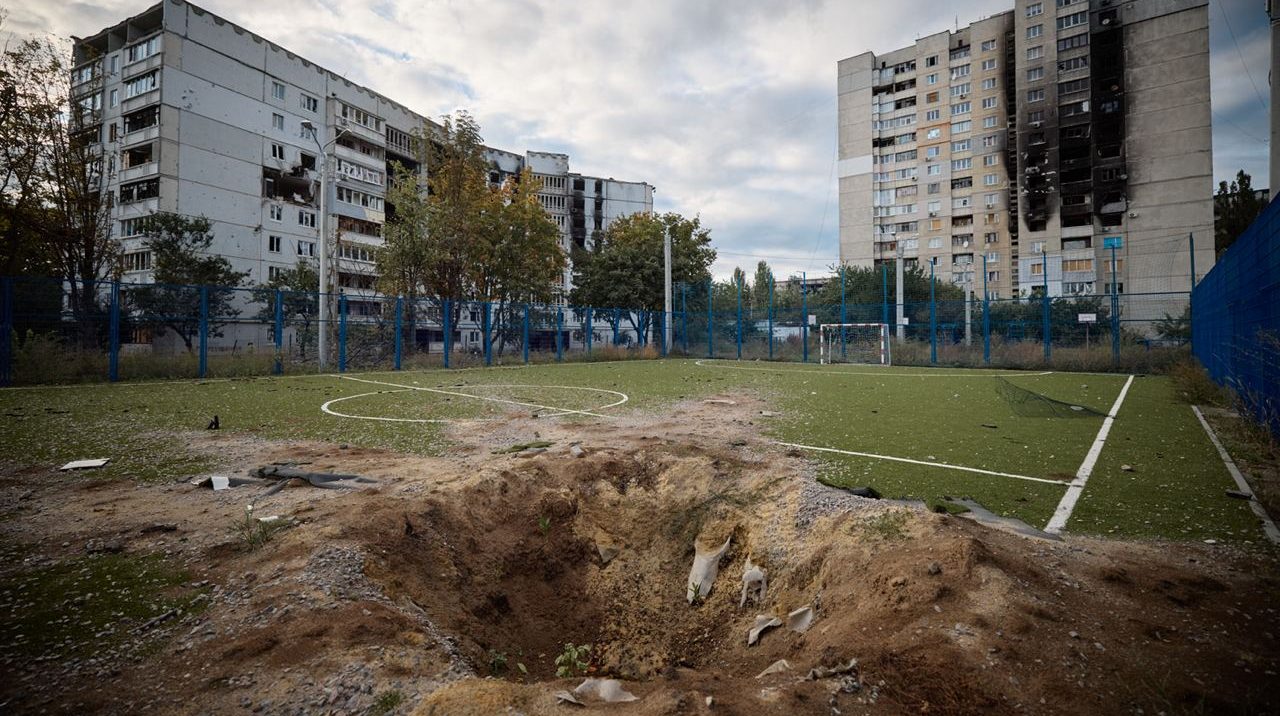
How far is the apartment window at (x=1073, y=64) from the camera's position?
51312mm

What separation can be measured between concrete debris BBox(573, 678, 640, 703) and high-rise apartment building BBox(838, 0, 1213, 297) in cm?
5030

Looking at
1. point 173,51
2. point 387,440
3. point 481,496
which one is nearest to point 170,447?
point 387,440

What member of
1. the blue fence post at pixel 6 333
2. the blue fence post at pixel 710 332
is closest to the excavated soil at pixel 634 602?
the blue fence post at pixel 6 333

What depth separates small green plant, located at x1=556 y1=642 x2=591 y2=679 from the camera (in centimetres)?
272

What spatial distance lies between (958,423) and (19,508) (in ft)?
29.9

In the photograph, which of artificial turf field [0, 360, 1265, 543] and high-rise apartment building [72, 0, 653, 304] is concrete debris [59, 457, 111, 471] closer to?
artificial turf field [0, 360, 1265, 543]

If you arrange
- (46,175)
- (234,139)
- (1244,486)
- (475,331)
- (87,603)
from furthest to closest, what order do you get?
(234,139) → (475,331) → (46,175) → (1244,486) → (87,603)

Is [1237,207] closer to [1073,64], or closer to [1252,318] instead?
[1073,64]

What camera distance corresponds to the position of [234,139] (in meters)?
38.5

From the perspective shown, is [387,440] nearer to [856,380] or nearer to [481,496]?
[481,496]

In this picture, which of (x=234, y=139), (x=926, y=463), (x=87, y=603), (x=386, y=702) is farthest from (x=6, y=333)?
(x=234, y=139)

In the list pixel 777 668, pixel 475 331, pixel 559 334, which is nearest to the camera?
pixel 777 668

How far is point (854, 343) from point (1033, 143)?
44.9 m

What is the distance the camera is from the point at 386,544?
312 cm
